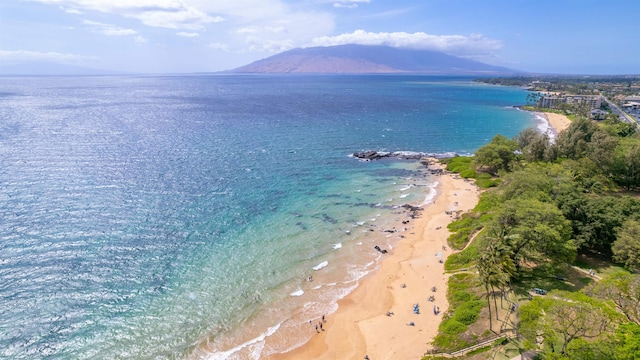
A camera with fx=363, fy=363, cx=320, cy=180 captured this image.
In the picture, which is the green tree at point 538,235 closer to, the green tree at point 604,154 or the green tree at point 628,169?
the green tree at point 628,169

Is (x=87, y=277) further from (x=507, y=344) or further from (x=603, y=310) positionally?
(x=603, y=310)

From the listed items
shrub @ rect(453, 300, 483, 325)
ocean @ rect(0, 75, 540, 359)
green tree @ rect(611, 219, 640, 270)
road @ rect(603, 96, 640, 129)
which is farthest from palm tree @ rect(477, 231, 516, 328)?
road @ rect(603, 96, 640, 129)

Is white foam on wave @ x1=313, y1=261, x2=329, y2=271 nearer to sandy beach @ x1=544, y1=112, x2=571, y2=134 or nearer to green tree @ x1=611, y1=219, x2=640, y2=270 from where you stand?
green tree @ x1=611, y1=219, x2=640, y2=270

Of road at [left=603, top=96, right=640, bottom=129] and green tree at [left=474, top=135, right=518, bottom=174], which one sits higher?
road at [left=603, top=96, right=640, bottom=129]

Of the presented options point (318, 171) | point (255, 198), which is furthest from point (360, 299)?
point (318, 171)

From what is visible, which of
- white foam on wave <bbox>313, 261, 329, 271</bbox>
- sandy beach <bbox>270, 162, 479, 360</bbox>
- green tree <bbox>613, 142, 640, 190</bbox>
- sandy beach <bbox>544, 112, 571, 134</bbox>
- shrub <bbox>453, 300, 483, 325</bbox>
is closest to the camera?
sandy beach <bbox>270, 162, 479, 360</bbox>

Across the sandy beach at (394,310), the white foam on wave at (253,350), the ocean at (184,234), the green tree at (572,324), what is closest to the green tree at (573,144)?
the ocean at (184,234)
